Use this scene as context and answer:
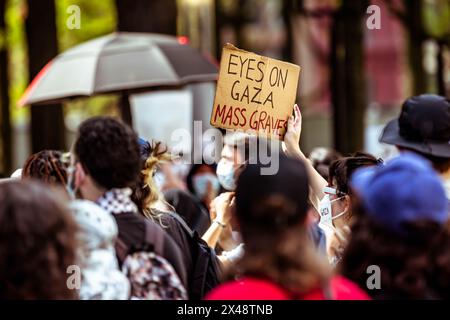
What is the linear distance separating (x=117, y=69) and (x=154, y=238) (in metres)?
6.22

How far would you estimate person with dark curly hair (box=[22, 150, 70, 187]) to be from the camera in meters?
5.30

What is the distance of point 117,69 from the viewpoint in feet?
34.4

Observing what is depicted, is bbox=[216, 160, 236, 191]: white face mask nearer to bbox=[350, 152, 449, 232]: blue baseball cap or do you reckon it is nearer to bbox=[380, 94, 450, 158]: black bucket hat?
bbox=[380, 94, 450, 158]: black bucket hat

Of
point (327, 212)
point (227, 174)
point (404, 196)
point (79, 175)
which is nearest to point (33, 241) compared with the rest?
point (79, 175)

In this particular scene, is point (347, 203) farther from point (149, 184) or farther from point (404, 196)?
point (404, 196)

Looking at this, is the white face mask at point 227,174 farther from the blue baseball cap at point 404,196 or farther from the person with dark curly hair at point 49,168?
the blue baseball cap at point 404,196

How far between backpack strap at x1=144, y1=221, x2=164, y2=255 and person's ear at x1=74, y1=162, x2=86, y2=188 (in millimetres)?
310

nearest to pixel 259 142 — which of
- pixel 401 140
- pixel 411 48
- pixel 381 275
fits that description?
pixel 401 140

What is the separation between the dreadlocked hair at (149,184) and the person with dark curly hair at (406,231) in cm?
172

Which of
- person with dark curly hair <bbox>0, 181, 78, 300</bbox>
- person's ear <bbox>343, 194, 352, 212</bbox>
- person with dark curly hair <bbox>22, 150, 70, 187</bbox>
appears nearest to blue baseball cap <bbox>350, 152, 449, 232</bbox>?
person with dark curly hair <bbox>0, 181, 78, 300</bbox>

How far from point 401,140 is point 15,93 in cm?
2554

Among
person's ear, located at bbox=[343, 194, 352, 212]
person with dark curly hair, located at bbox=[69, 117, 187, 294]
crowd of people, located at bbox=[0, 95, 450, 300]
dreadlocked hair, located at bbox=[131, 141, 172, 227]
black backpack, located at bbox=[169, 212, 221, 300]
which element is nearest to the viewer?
crowd of people, located at bbox=[0, 95, 450, 300]

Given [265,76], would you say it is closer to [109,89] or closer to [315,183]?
[315,183]

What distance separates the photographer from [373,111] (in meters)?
44.3
